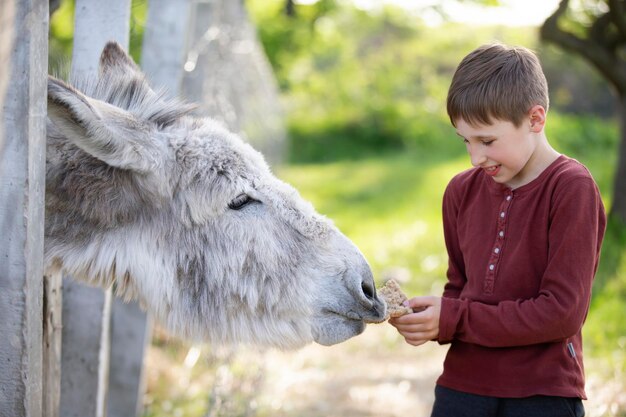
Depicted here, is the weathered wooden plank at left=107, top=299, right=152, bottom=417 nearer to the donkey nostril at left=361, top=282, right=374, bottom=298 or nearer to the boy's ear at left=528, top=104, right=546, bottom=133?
the donkey nostril at left=361, top=282, right=374, bottom=298

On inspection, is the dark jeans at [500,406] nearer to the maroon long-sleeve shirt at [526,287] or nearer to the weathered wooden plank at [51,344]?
the maroon long-sleeve shirt at [526,287]

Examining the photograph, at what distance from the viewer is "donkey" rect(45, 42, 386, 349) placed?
2.52 m

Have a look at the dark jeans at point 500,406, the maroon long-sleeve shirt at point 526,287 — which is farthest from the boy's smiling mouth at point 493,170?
the dark jeans at point 500,406

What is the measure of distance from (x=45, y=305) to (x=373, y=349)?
4313 mm

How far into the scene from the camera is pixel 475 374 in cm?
268

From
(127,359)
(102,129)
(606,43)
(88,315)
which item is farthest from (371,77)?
(102,129)

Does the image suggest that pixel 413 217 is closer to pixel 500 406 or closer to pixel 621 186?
pixel 621 186

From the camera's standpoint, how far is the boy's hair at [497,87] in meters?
2.51

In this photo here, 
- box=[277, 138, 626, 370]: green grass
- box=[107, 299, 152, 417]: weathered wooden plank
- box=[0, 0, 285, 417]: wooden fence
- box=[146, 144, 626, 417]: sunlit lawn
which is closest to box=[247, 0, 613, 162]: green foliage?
box=[277, 138, 626, 370]: green grass

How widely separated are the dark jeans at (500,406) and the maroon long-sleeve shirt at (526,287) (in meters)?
0.04

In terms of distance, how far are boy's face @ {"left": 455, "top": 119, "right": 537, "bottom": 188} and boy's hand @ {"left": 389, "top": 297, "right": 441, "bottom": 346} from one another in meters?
0.51

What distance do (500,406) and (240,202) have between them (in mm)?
1170

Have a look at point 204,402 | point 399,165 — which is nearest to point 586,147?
point 399,165

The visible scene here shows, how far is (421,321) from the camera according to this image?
8.69 feet
